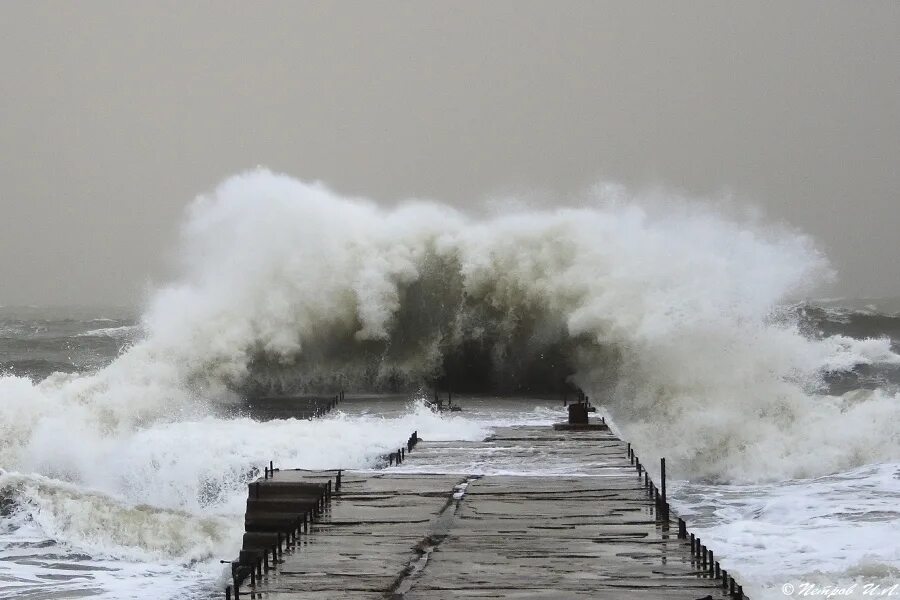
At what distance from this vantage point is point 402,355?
84.0 ft

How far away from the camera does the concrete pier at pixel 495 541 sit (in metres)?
7.43

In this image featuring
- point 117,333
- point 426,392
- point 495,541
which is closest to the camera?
point 495,541

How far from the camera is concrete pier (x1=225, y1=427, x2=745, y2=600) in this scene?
24.4 feet

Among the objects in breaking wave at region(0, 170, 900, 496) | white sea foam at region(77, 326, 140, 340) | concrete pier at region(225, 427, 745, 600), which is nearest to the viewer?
concrete pier at region(225, 427, 745, 600)

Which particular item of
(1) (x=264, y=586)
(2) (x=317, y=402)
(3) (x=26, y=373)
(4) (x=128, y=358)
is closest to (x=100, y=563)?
(1) (x=264, y=586)

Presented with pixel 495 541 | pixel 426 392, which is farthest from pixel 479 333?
pixel 495 541

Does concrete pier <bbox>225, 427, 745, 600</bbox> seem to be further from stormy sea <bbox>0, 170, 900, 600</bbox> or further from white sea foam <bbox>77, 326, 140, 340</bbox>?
white sea foam <bbox>77, 326, 140, 340</bbox>

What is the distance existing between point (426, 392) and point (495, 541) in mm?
14757

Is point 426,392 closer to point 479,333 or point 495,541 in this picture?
point 479,333

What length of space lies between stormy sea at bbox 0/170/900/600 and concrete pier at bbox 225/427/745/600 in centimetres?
128

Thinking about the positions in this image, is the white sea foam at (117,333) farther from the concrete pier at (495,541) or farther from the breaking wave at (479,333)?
the concrete pier at (495,541)

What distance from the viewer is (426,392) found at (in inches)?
926

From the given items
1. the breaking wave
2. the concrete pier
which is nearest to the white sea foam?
→ the breaking wave

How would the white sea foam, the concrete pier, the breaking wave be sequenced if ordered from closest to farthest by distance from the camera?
1. the concrete pier
2. the breaking wave
3. the white sea foam
